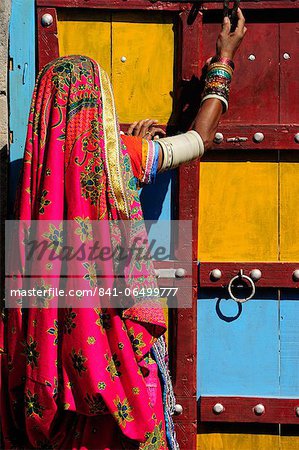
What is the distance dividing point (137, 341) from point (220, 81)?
29.7 inches

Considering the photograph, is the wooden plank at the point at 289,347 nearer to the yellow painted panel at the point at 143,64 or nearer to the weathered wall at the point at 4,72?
the yellow painted panel at the point at 143,64

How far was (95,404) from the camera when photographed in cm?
221

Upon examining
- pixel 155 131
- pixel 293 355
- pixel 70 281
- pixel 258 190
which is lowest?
pixel 293 355

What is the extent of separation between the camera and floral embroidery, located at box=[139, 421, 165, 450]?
2.34 meters

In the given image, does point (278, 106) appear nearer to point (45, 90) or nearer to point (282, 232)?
point (282, 232)

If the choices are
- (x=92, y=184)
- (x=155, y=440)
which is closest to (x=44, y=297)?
(x=92, y=184)

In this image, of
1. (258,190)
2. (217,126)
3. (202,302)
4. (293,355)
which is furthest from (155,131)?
(293,355)

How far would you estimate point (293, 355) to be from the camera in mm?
2689

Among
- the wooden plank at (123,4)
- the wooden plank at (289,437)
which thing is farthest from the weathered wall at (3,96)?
the wooden plank at (289,437)

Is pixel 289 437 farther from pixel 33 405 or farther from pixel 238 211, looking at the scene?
pixel 33 405

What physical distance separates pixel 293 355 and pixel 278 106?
29.0 inches

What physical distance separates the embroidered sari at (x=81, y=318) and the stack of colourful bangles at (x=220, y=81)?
0.27 metres

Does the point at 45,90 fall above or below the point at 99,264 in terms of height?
above

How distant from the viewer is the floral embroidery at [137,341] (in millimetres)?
2303
